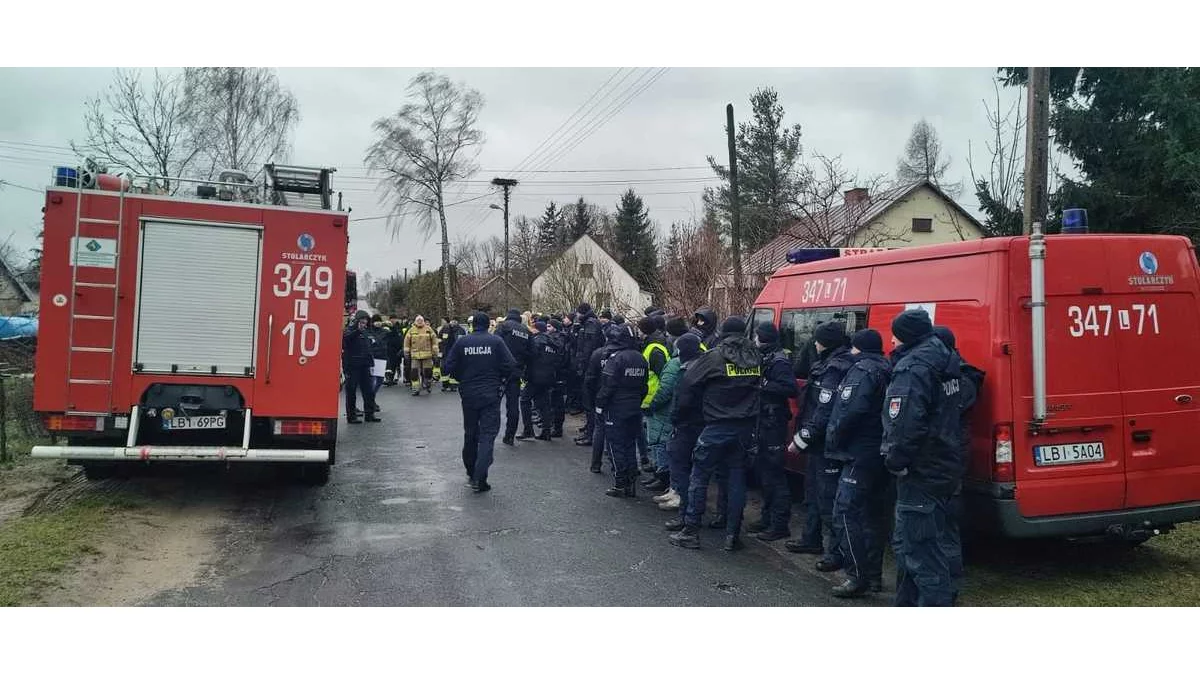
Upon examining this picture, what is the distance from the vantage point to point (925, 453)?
4.55 meters

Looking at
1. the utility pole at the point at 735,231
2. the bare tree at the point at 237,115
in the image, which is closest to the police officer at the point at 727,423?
the utility pole at the point at 735,231

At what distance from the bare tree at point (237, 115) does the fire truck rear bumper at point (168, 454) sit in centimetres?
1993

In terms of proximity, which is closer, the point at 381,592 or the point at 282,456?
the point at 381,592

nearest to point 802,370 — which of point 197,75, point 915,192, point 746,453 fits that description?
point 746,453

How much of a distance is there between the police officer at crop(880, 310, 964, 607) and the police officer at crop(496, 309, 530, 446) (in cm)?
685

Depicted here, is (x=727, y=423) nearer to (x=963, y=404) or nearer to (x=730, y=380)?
(x=730, y=380)

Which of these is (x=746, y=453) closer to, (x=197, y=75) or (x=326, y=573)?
(x=326, y=573)

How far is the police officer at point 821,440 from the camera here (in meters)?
5.71

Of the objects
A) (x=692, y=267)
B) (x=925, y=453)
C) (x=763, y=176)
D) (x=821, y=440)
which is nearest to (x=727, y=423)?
(x=821, y=440)

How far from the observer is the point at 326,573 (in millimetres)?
5465

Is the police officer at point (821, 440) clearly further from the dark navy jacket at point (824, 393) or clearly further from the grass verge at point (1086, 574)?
the grass verge at point (1086, 574)

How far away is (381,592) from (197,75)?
25301mm

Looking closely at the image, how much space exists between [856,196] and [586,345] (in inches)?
284

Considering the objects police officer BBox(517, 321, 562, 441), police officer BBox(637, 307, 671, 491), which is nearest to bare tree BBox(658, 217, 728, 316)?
police officer BBox(517, 321, 562, 441)
